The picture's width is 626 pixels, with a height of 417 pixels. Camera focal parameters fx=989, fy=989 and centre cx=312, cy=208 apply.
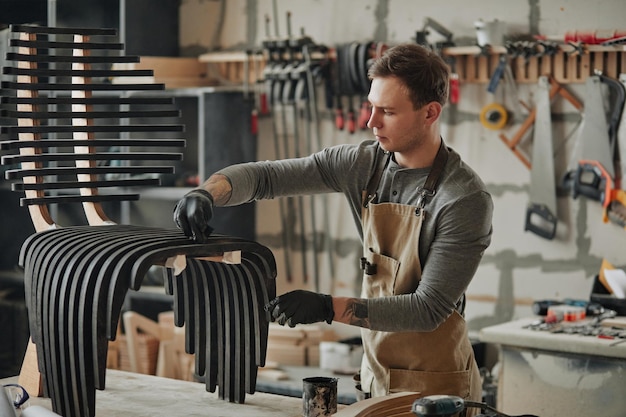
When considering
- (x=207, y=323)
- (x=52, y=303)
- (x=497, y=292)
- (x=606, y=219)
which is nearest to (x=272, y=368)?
(x=497, y=292)

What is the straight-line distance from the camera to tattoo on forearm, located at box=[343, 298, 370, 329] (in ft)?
8.64

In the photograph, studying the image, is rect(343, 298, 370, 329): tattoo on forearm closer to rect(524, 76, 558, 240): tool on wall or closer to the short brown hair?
the short brown hair

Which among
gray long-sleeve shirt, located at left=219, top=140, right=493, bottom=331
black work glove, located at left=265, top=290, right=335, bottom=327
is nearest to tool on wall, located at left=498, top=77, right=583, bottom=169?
gray long-sleeve shirt, located at left=219, top=140, right=493, bottom=331

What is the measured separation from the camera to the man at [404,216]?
8.84ft

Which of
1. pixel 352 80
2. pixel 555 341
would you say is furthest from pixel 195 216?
pixel 352 80

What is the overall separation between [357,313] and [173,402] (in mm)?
608

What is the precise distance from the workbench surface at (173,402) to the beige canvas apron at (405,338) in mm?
283

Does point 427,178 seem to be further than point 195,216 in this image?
Yes

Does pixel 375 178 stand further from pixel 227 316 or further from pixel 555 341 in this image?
pixel 555 341

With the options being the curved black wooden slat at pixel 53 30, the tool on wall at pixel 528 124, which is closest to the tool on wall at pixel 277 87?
the tool on wall at pixel 528 124

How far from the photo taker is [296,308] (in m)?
2.50

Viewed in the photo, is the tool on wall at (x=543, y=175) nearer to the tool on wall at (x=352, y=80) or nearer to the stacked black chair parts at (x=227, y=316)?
the tool on wall at (x=352, y=80)

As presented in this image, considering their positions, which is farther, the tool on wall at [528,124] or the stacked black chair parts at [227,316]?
the tool on wall at [528,124]

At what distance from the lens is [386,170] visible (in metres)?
2.94
